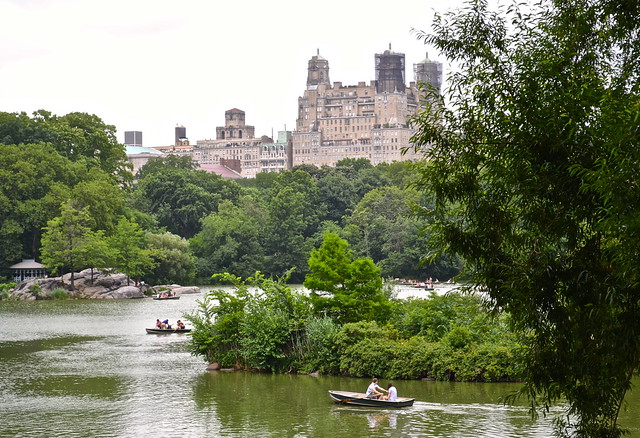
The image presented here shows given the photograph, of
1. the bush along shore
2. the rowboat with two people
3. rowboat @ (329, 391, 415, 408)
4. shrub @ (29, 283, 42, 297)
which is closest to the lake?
rowboat @ (329, 391, 415, 408)

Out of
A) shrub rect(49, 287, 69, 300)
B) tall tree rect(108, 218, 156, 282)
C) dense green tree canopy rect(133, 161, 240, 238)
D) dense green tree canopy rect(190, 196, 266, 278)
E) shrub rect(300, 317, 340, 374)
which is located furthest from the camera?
dense green tree canopy rect(133, 161, 240, 238)

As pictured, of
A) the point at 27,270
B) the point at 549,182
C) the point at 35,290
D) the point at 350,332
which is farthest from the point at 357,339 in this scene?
the point at 27,270

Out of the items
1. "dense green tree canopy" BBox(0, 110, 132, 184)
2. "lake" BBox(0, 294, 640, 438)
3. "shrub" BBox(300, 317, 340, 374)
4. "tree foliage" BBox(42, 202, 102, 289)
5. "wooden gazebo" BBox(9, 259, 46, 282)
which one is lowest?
"lake" BBox(0, 294, 640, 438)

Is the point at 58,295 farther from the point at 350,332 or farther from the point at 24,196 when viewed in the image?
the point at 350,332

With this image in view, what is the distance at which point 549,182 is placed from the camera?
12.5 metres

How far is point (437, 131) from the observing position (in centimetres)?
1373

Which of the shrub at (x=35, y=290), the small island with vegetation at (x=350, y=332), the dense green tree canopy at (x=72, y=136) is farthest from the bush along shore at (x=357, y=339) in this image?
the dense green tree canopy at (x=72, y=136)

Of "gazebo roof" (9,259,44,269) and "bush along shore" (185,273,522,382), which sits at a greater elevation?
"gazebo roof" (9,259,44,269)

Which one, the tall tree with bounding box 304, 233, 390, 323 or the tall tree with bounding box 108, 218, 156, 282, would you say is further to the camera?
the tall tree with bounding box 108, 218, 156, 282

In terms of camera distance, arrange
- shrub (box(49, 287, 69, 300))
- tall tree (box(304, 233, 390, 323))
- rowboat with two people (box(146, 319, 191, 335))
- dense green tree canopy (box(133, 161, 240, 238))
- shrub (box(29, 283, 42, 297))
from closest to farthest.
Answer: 1. tall tree (box(304, 233, 390, 323))
2. rowboat with two people (box(146, 319, 191, 335))
3. shrub (box(29, 283, 42, 297))
4. shrub (box(49, 287, 69, 300))
5. dense green tree canopy (box(133, 161, 240, 238))

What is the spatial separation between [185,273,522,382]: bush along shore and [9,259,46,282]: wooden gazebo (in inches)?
1872

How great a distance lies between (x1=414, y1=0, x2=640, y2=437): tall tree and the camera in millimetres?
12148

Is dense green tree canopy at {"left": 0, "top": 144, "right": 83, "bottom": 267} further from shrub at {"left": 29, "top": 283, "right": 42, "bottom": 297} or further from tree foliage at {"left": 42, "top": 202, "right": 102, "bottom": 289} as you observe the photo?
shrub at {"left": 29, "top": 283, "right": 42, "bottom": 297}

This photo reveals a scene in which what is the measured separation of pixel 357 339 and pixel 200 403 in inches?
237
